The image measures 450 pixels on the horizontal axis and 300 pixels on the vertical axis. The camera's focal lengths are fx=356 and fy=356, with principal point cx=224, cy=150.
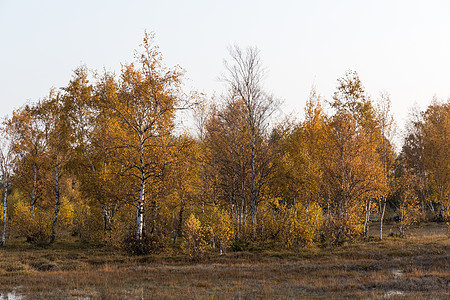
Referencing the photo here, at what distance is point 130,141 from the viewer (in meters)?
20.4

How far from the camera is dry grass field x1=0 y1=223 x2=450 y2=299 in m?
10.8

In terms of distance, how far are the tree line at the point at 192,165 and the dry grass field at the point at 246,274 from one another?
1.48 m

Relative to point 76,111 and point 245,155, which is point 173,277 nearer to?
point 245,155

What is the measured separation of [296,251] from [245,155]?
7091 millimetres

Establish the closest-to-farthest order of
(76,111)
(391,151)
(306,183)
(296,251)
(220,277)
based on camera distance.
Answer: (220,277) < (296,251) < (306,183) < (391,151) < (76,111)

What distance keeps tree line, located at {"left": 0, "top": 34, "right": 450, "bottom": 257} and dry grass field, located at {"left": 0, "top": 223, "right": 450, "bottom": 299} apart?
1477mm

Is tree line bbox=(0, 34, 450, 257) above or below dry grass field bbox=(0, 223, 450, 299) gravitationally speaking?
above

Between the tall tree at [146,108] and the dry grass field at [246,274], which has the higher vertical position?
the tall tree at [146,108]

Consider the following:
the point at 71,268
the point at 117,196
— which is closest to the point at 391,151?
the point at 117,196

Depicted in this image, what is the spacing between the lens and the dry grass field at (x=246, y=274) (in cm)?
1081

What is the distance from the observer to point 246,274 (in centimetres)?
1370

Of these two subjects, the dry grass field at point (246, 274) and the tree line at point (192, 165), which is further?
the tree line at point (192, 165)

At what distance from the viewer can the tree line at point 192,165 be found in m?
19.5

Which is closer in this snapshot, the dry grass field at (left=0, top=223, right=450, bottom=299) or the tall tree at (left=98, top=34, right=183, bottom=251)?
the dry grass field at (left=0, top=223, right=450, bottom=299)
